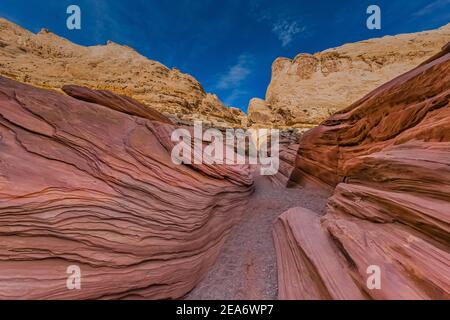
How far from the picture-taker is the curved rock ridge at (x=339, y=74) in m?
48.4

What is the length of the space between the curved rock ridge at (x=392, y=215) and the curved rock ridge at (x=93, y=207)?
3310mm

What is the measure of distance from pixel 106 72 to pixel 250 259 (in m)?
74.6

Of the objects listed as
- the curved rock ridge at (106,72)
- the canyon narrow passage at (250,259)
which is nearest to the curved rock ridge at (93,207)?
the canyon narrow passage at (250,259)

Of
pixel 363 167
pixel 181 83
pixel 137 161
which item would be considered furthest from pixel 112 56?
pixel 363 167

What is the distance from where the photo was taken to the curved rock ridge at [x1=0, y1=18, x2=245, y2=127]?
1788 inches

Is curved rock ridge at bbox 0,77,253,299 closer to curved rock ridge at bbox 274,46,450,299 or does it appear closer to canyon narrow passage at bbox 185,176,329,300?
canyon narrow passage at bbox 185,176,329,300

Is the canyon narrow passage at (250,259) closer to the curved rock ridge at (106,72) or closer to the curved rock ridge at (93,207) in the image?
the curved rock ridge at (93,207)

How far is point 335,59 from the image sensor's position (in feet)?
195

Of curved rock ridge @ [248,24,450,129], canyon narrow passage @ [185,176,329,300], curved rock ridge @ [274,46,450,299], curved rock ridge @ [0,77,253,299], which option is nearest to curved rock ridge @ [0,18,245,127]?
curved rock ridge @ [248,24,450,129]

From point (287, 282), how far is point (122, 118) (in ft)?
28.4

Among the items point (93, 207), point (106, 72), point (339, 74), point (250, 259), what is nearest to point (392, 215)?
point (250, 259)

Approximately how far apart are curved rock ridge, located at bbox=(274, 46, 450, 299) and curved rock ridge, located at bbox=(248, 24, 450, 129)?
3679 centimetres

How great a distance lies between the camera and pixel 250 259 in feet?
20.9
